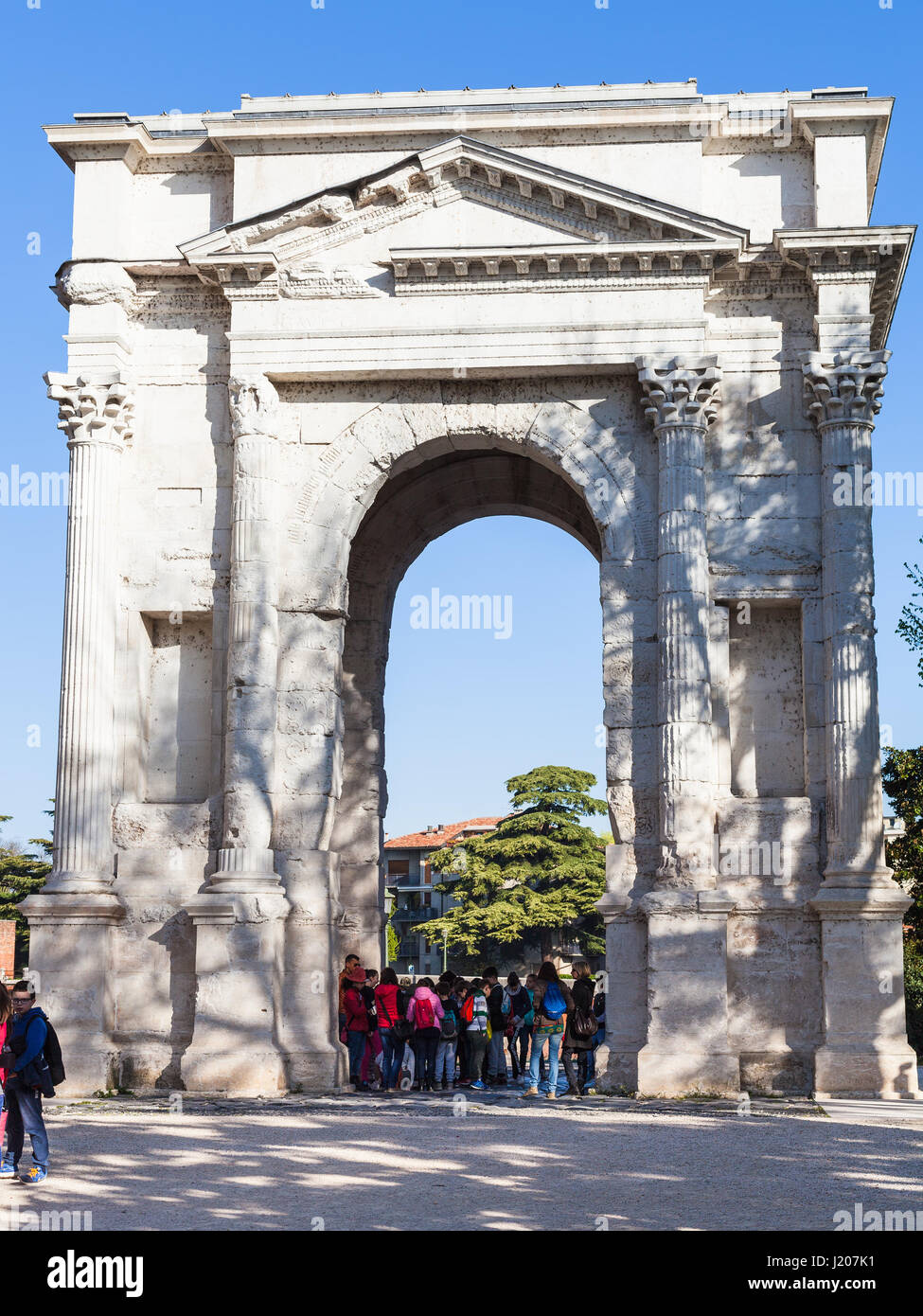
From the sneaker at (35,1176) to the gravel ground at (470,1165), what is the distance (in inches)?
3.9

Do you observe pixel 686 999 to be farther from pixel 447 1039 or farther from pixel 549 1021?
pixel 447 1039

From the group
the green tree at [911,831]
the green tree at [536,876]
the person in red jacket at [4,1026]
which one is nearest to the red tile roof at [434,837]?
the green tree at [536,876]

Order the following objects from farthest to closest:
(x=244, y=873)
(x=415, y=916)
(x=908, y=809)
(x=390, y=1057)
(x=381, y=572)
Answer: (x=415, y=916) < (x=908, y=809) < (x=381, y=572) < (x=390, y=1057) < (x=244, y=873)

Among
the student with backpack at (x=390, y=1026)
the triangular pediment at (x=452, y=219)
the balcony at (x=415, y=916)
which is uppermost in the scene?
the triangular pediment at (x=452, y=219)

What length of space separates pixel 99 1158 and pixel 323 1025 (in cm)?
654

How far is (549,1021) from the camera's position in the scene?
1880cm

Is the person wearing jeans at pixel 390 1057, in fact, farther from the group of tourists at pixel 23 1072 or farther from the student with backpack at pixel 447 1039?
the group of tourists at pixel 23 1072

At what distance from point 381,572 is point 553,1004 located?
786cm

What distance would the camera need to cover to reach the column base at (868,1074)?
60.1 feet

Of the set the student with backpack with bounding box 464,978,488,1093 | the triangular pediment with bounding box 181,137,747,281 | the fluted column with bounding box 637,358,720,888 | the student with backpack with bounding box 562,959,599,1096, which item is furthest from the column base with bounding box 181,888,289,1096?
the triangular pediment with bounding box 181,137,747,281

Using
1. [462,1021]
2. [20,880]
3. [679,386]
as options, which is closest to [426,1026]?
[462,1021]

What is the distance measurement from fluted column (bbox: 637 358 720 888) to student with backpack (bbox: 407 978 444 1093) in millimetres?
3385
